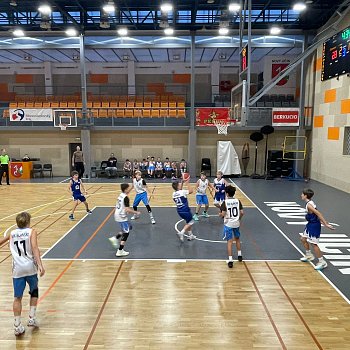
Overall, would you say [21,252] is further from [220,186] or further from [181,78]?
[181,78]

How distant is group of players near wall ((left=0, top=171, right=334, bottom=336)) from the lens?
474 centimetres

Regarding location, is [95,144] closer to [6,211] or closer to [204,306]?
[6,211]

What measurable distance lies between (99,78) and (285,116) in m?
16.0

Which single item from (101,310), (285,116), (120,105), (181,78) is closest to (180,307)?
(101,310)

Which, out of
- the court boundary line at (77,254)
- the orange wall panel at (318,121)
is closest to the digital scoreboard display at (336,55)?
the orange wall panel at (318,121)

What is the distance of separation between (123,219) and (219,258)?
2.42 metres

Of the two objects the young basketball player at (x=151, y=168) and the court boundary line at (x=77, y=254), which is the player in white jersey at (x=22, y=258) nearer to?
the court boundary line at (x=77, y=254)

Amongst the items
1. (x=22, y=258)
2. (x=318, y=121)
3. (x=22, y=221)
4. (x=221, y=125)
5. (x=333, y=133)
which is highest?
(x=318, y=121)

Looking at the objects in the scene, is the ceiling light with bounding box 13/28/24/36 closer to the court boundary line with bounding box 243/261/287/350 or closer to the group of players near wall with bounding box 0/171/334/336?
the group of players near wall with bounding box 0/171/334/336

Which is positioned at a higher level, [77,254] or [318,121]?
[318,121]

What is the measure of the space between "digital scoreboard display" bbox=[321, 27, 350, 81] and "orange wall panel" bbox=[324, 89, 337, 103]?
0.74 meters

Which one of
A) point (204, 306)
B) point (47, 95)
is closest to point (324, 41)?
point (204, 306)

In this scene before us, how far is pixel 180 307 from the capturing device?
18.5 feet

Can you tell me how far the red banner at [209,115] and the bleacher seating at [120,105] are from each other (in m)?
1.20
